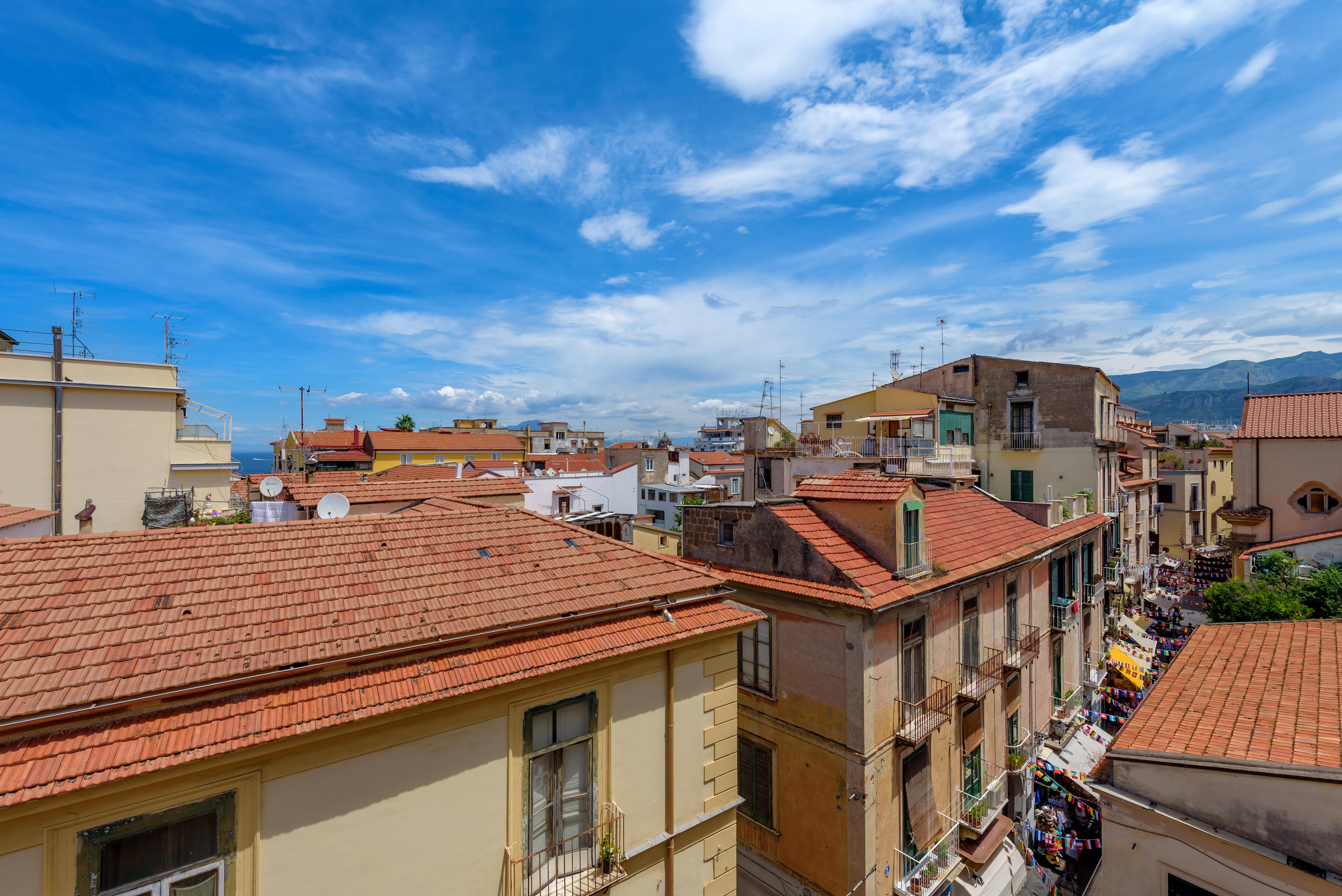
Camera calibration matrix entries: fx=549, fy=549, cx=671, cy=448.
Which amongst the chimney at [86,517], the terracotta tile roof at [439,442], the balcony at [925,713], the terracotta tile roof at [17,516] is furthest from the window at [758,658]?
the terracotta tile roof at [439,442]

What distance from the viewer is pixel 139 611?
507cm

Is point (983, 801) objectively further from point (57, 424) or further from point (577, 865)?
point (57, 424)

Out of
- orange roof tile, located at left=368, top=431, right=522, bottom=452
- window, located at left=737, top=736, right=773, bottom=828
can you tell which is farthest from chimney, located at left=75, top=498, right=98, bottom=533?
orange roof tile, located at left=368, top=431, right=522, bottom=452

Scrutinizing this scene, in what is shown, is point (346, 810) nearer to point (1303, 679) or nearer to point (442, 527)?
point (442, 527)

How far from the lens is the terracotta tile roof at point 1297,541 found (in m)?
20.7

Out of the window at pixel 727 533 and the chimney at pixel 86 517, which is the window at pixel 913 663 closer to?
the window at pixel 727 533

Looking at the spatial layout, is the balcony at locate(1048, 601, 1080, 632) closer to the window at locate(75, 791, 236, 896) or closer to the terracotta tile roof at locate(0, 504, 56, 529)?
the window at locate(75, 791, 236, 896)

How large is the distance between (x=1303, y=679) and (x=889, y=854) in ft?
26.2

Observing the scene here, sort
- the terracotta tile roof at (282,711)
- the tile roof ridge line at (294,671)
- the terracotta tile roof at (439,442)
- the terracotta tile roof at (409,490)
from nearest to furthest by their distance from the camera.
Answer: the terracotta tile roof at (282,711), the tile roof ridge line at (294,671), the terracotta tile roof at (409,490), the terracotta tile roof at (439,442)

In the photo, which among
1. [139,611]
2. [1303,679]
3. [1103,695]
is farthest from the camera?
[1103,695]

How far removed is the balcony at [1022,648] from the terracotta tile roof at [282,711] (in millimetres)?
13283

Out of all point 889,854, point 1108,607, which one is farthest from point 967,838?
point 1108,607

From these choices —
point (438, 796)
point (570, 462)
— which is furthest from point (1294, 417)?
point (570, 462)

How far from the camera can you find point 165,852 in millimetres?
4508
